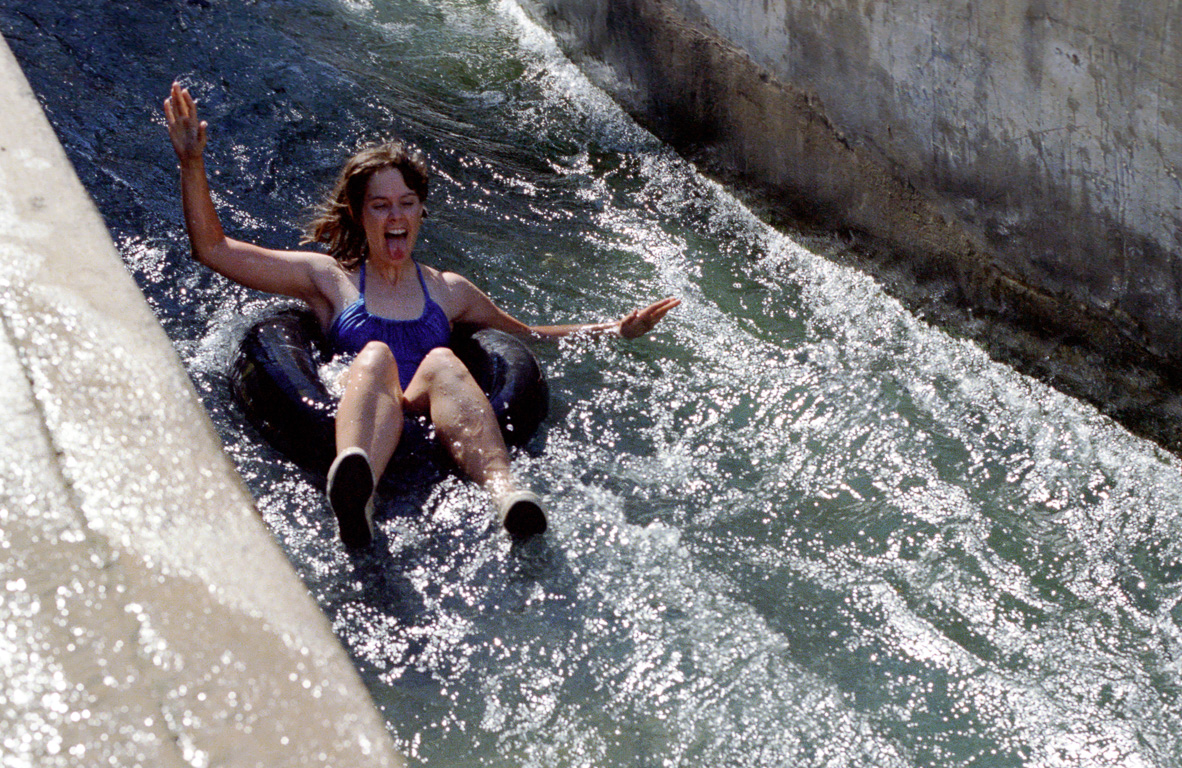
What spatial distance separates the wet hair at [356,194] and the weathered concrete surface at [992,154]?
2.23 m

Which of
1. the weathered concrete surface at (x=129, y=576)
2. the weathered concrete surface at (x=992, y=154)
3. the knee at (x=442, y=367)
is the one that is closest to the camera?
the weathered concrete surface at (x=129, y=576)

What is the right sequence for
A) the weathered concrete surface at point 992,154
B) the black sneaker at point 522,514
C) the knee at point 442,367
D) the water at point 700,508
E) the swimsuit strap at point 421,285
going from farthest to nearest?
the swimsuit strap at point 421,285 → the weathered concrete surface at point 992,154 → the knee at point 442,367 → the black sneaker at point 522,514 → the water at point 700,508

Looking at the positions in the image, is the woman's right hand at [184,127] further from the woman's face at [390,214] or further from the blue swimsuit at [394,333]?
the blue swimsuit at [394,333]

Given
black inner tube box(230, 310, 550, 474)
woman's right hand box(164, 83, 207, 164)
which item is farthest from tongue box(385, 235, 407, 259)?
woman's right hand box(164, 83, 207, 164)

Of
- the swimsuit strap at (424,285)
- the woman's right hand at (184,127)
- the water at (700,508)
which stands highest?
the woman's right hand at (184,127)

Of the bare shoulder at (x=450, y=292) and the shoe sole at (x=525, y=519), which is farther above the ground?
the bare shoulder at (x=450, y=292)

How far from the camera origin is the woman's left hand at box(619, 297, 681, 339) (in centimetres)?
446

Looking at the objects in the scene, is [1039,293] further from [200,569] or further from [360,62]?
[360,62]

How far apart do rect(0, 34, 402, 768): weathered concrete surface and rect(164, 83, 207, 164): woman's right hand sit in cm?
64

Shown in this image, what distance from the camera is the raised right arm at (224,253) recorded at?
407cm

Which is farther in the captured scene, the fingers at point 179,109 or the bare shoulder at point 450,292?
the bare shoulder at point 450,292

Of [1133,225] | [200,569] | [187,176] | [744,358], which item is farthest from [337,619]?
[1133,225]

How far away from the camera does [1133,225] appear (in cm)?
436

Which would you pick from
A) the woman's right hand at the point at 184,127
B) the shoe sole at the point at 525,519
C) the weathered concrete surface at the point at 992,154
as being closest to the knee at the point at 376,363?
the shoe sole at the point at 525,519
